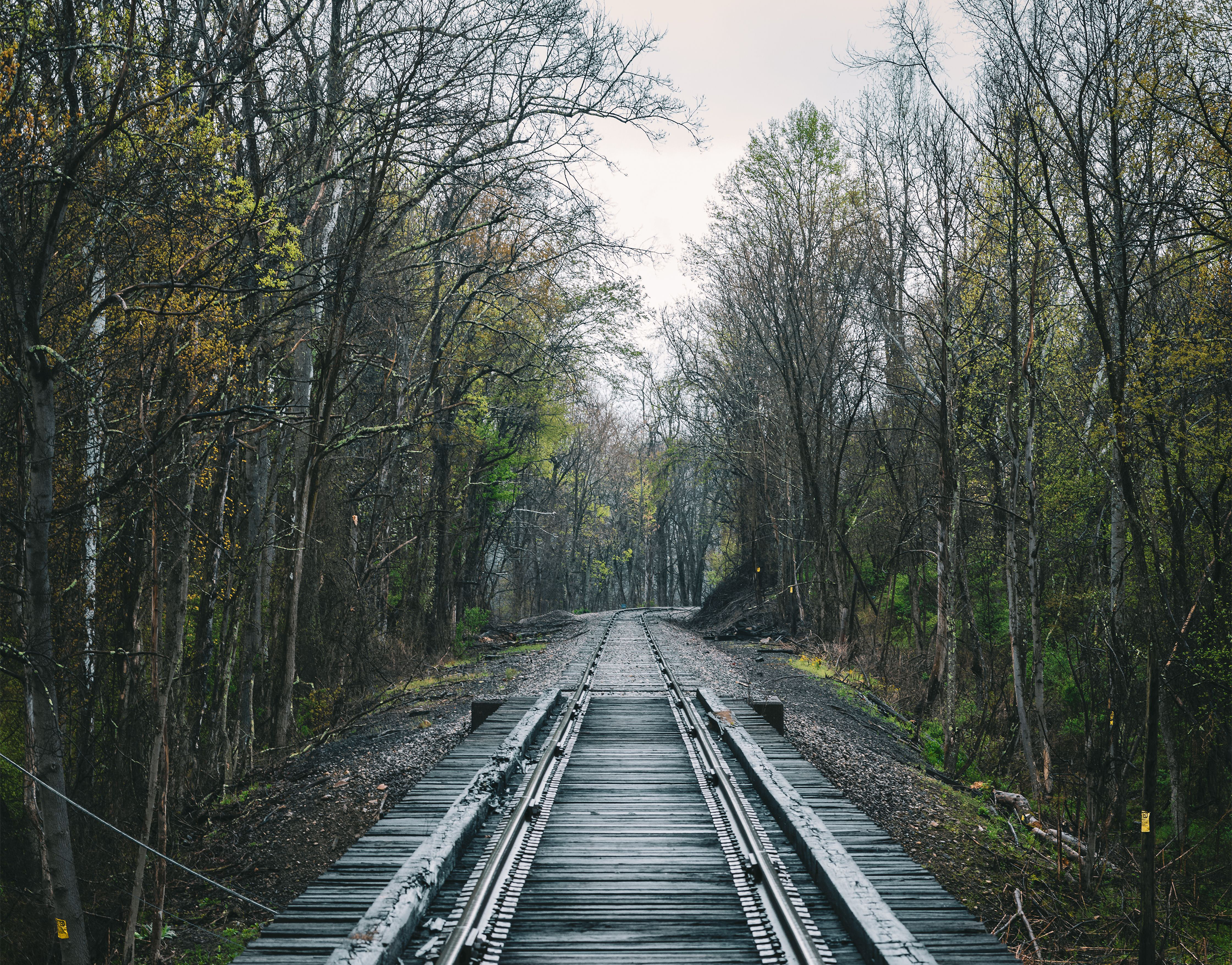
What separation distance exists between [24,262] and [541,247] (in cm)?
1291

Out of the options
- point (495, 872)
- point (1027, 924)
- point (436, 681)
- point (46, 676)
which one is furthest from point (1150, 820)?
point (436, 681)

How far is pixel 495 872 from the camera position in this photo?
4602 mm

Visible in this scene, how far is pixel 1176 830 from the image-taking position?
415 inches

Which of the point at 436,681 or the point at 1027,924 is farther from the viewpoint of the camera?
the point at 436,681

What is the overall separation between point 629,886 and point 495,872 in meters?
0.80

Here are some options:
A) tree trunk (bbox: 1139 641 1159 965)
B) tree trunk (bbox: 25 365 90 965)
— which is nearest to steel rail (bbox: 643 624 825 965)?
tree trunk (bbox: 1139 641 1159 965)

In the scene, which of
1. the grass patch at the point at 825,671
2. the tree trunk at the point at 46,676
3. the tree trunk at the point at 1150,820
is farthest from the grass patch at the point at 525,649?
the tree trunk at the point at 1150,820

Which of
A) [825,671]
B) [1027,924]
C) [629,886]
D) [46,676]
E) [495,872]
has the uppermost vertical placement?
[46,676]

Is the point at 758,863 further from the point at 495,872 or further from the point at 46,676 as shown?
the point at 46,676

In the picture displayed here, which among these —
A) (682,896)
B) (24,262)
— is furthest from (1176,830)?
(24,262)

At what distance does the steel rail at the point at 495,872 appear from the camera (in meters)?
3.74

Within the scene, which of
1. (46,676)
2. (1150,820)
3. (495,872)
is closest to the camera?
(495,872)

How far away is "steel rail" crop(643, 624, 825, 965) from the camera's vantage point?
3.75 metres

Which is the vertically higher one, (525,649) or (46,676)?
(46,676)
